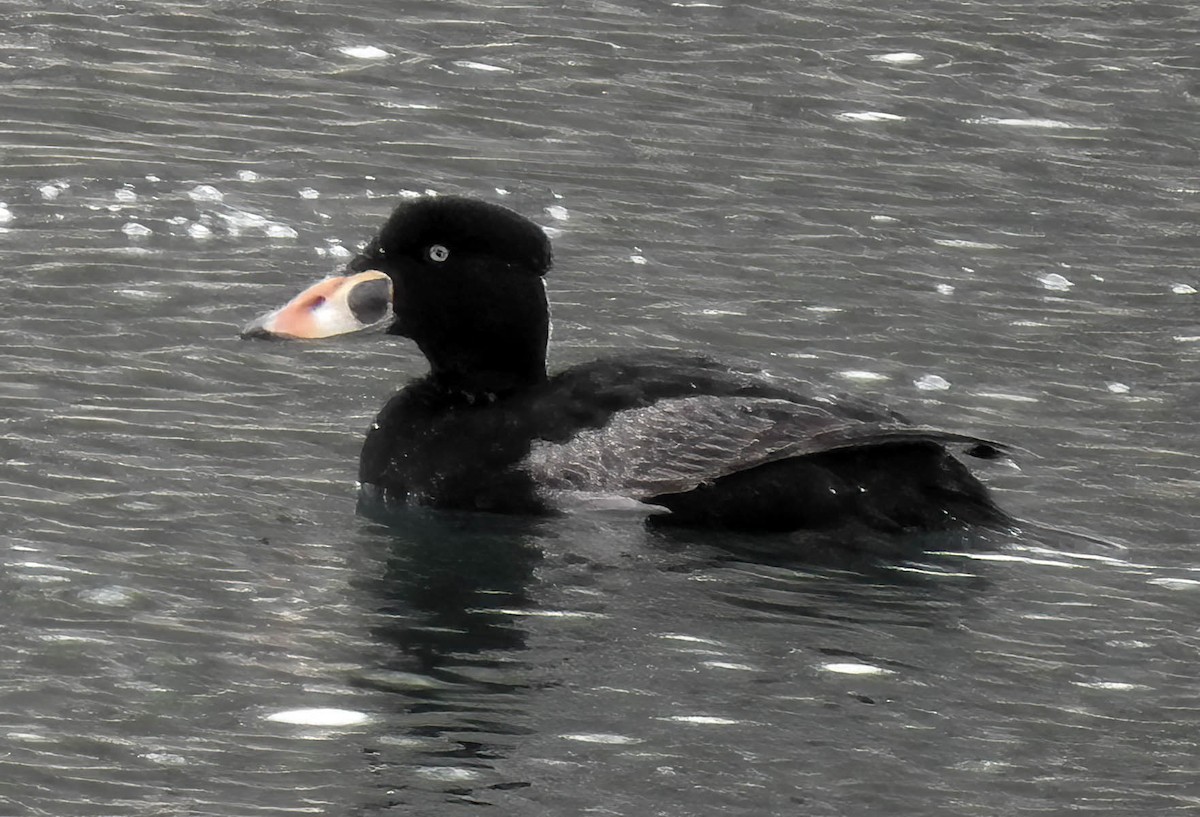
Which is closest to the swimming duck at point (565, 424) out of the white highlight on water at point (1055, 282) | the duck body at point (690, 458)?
the duck body at point (690, 458)

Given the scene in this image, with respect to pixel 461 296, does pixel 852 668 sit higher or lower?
lower

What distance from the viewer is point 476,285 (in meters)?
9.84

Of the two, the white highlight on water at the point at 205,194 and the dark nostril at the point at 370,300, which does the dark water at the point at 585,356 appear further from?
the dark nostril at the point at 370,300

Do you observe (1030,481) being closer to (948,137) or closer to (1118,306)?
(1118,306)

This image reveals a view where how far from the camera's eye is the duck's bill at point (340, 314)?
9.93m

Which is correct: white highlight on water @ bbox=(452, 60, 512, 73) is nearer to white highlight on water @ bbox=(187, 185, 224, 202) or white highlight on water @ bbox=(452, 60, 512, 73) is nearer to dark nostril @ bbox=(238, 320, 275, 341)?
white highlight on water @ bbox=(187, 185, 224, 202)

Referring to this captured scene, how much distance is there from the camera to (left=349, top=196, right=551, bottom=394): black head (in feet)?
32.2

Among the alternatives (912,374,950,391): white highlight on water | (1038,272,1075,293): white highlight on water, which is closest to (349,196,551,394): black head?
(912,374,950,391): white highlight on water

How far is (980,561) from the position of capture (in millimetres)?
9266

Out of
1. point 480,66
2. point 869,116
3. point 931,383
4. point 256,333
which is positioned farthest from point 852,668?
point 480,66

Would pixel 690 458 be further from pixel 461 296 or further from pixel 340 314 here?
pixel 340 314

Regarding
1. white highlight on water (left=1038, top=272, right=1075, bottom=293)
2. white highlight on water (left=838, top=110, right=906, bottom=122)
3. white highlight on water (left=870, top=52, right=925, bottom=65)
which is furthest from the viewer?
white highlight on water (left=870, top=52, right=925, bottom=65)

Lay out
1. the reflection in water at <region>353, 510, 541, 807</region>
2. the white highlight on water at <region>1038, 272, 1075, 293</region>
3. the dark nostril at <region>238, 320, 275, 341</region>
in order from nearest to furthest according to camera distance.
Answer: the reflection in water at <region>353, 510, 541, 807</region> → the dark nostril at <region>238, 320, 275, 341</region> → the white highlight on water at <region>1038, 272, 1075, 293</region>

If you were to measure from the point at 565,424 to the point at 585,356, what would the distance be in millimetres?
1564
